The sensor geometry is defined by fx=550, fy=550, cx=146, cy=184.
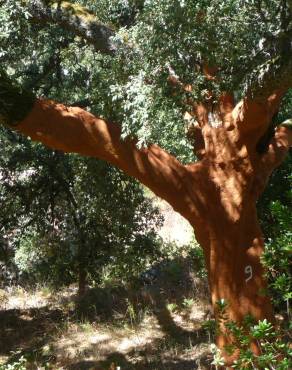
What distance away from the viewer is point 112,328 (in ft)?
26.1

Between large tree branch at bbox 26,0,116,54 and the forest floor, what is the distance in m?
3.65

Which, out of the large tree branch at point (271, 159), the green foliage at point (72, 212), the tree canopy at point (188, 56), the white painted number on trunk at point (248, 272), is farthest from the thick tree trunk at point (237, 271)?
the green foliage at point (72, 212)

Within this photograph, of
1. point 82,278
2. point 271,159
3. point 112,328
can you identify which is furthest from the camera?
point 82,278

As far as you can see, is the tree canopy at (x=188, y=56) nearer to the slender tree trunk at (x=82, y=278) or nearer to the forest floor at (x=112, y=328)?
the forest floor at (x=112, y=328)

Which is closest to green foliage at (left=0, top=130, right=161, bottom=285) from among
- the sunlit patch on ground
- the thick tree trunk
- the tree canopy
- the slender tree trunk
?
the slender tree trunk

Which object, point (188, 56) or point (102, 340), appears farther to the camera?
point (102, 340)

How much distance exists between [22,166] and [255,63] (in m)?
5.12

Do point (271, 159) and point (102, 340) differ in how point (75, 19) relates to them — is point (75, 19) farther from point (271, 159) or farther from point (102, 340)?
point (102, 340)

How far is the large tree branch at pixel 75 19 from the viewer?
587cm

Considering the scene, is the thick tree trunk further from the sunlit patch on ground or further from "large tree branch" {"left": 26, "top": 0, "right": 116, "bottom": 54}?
"large tree branch" {"left": 26, "top": 0, "right": 116, "bottom": 54}

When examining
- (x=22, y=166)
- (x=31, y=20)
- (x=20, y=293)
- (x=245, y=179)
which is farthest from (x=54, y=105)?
(x=20, y=293)

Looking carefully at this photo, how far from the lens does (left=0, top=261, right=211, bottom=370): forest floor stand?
702cm

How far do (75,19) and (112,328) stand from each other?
14.3 feet

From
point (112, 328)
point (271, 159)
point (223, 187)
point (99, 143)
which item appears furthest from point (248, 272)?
point (112, 328)
